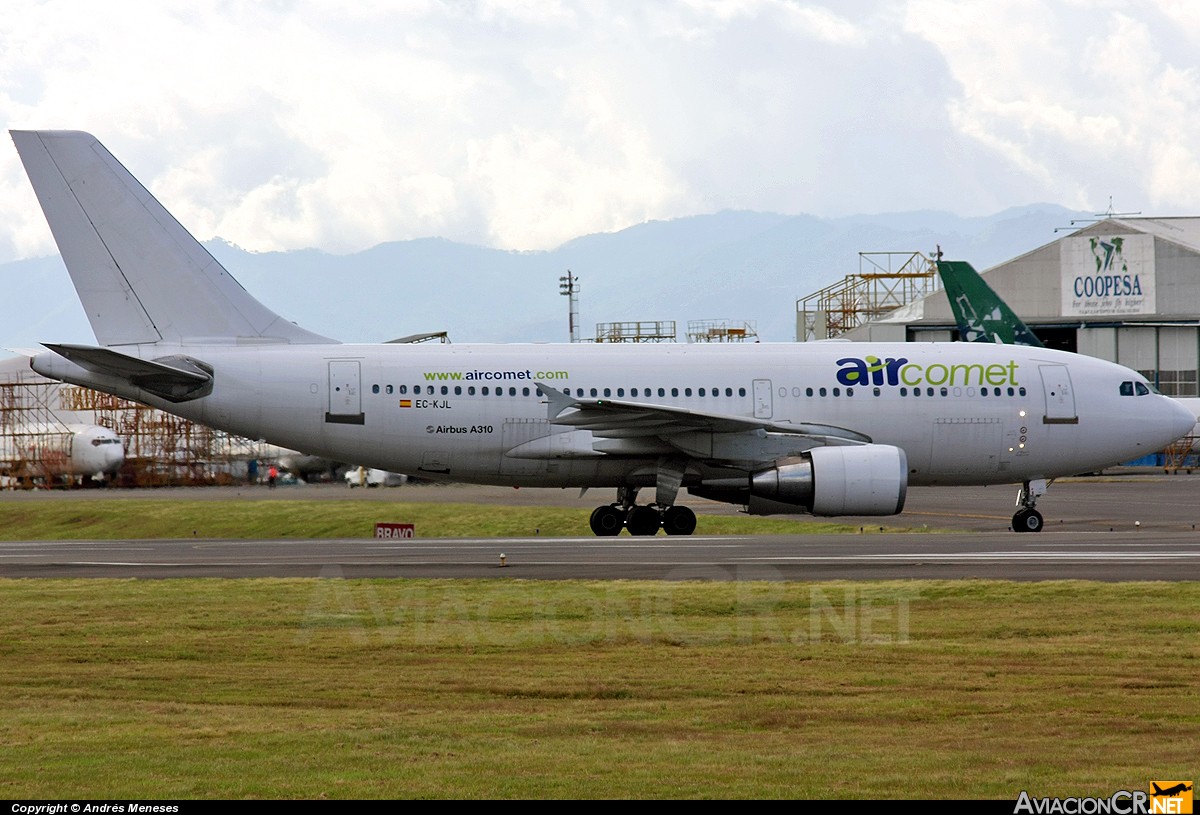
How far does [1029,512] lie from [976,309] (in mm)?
42374

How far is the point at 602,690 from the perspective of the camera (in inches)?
448

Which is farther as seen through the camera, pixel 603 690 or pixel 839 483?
pixel 839 483

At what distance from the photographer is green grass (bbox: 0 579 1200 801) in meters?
8.60

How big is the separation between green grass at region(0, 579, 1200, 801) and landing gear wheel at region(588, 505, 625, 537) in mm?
10789

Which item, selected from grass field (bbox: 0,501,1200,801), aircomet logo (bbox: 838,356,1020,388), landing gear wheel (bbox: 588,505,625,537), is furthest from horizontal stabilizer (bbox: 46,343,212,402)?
aircomet logo (bbox: 838,356,1020,388)

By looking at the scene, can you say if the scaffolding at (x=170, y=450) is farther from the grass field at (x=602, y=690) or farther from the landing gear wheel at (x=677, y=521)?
the grass field at (x=602, y=690)

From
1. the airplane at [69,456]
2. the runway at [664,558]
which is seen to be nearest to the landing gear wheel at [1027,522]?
the runway at [664,558]

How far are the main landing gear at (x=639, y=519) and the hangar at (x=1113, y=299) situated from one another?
50.0 meters

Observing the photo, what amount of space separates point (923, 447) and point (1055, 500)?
16.3m

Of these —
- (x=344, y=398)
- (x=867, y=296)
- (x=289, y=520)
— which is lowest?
(x=289, y=520)

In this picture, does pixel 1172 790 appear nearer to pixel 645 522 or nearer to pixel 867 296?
pixel 645 522

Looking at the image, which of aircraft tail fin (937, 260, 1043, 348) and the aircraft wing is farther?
aircraft tail fin (937, 260, 1043, 348)

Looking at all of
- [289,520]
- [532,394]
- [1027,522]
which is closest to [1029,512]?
[1027,522]

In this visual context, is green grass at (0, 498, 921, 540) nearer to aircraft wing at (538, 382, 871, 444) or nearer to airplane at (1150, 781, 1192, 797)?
aircraft wing at (538, 382, 871, 444)
